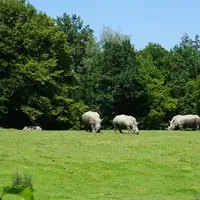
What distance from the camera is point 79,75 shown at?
6297 cm

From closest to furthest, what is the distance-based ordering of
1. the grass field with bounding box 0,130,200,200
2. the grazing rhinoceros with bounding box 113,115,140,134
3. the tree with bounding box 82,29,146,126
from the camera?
the grass field with bounding box 0,130,200,200, the grazing rhinoceros with bounding box 113,115,140,134, the tree with bounding box 82,29,146,126

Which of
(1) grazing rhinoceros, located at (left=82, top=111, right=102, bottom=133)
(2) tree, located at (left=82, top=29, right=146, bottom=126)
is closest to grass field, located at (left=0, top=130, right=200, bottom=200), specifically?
(1) grazing rhinoceros, located at (left=82, top=111, right=102, bottom=133)

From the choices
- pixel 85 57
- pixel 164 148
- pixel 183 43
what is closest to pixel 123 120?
pixel 164 148

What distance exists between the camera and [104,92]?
57094 mm

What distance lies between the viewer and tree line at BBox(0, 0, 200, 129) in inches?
1704

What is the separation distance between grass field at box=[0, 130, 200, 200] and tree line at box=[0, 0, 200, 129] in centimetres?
2043

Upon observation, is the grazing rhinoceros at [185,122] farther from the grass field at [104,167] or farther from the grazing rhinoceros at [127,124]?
the grass field at [104,167]

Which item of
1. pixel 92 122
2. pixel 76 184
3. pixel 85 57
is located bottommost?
pixel 76 184

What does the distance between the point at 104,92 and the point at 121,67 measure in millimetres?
3868

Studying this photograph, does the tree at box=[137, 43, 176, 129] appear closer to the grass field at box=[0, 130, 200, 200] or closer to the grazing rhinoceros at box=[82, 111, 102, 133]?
the grazing rhinoceros at box=[82, 111, 102, 133]

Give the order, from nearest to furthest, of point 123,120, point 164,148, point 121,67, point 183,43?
point 164,148 → point 123,120 → point 121,67 → point 183,43

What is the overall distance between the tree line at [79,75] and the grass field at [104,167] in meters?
20.4

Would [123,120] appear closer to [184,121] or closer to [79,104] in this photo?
[184,121]

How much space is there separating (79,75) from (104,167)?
46.4 m
